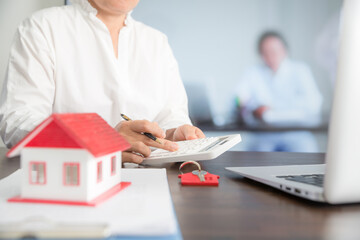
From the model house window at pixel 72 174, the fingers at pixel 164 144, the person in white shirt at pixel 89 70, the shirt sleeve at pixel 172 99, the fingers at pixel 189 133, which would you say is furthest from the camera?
the shirt sleeve at pixel 172 99

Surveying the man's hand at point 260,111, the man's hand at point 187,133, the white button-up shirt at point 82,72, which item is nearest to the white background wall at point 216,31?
the man's hand at point 260,111

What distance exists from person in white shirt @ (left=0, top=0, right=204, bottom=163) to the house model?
67cm

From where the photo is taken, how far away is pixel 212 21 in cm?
284

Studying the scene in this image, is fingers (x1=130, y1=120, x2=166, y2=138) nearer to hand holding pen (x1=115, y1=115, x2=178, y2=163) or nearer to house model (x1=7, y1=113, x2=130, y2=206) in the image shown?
hand holding pen (x1=115, y1=115, x2=178, y2=163)

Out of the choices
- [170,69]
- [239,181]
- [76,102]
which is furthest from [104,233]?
[170,69]

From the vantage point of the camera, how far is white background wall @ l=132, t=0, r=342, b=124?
2.83 m

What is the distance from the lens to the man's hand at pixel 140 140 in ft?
2.80

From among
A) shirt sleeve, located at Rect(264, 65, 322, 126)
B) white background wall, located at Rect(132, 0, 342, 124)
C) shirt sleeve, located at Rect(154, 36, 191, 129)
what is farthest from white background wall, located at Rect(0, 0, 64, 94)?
shirt sleeve, located at Rect(264, 65, 322, 126)

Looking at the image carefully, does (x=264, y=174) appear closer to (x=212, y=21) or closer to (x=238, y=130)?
(x=238, y=130)

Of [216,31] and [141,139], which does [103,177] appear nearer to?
[141,139]

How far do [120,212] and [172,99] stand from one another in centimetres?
128

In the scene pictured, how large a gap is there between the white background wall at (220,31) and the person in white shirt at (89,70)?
1.16 m

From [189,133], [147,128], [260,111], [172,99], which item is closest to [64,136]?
[147,128]

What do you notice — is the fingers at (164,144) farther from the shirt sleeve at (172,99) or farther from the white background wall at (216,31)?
the white background wall at (216,31)
